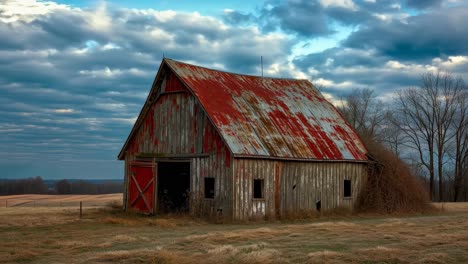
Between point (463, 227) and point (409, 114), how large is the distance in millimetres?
36459

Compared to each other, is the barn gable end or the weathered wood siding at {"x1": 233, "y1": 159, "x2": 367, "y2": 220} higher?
the barn gable end

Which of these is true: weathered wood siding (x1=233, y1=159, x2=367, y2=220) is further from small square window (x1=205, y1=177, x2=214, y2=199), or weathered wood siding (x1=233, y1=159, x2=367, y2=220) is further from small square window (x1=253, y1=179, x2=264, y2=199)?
small square window (x1=205, y1=177, x2=214, y2=199)

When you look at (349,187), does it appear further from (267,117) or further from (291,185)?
(267,117)

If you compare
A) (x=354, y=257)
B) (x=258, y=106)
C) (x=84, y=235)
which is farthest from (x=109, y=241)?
(x=258, y=106)

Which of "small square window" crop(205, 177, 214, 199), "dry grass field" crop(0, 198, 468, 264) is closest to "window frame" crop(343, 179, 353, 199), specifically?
"dry grass field" crop(0, 198, 468, 264)

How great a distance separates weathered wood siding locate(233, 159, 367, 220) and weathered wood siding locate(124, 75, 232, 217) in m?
0.70

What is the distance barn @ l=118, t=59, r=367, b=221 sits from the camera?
76.6 feet

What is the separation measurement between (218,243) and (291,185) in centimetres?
1046

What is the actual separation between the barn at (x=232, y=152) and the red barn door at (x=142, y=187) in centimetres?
5

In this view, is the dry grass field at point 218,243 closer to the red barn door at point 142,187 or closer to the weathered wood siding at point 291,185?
the weathered wood siding at point 291,185

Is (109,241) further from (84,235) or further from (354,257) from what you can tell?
(354,257)

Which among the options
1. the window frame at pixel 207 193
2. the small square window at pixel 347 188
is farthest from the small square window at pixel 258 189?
the small square window at pixel 347 188

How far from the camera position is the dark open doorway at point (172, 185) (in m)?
27.2

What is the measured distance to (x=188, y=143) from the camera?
24.7 m
